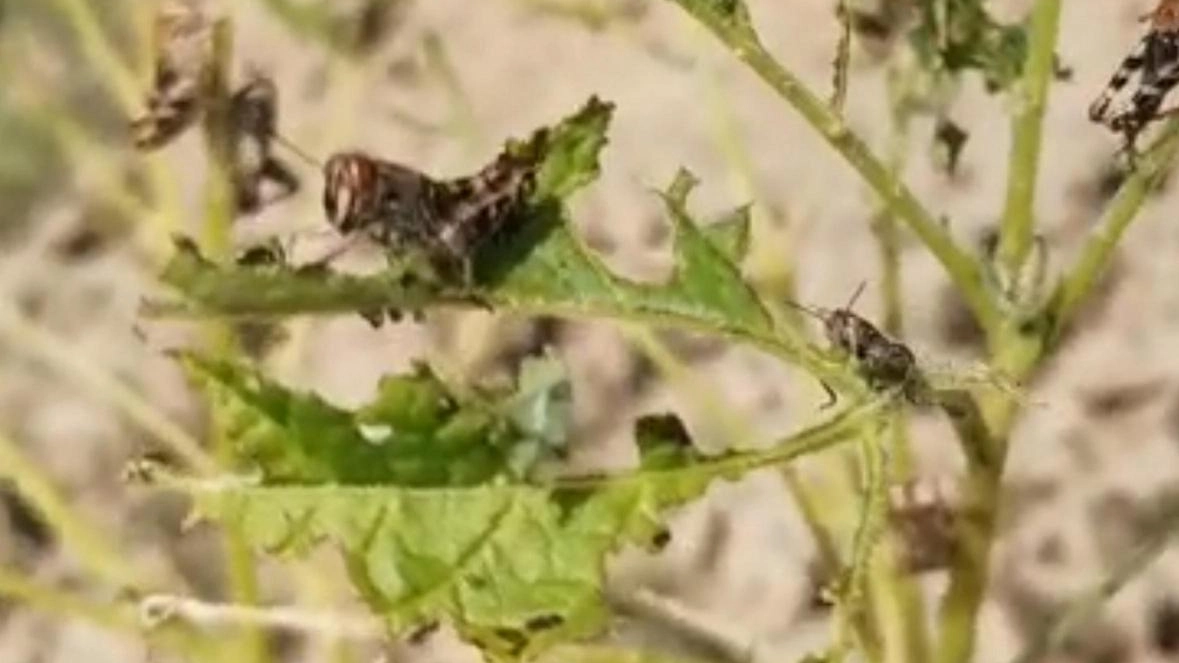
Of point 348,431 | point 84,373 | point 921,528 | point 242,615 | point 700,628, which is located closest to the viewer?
point 348,431

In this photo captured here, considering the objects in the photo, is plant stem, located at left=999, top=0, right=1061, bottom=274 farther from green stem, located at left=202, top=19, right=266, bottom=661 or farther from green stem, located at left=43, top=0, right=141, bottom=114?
green stem, located at left=43, top=0, right=141, bottom=114

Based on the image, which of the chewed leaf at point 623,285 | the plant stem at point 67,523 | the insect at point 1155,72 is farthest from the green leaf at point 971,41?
the plant stem at point 67,523

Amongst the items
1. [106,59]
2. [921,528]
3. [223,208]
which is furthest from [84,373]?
[921,528]

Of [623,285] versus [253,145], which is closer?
[623,285]

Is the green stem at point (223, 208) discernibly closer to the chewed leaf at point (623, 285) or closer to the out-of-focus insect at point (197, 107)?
the out-of-focus insect at point (197, 107)

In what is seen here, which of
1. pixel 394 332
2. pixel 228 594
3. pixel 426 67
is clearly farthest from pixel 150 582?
pixel 426 67

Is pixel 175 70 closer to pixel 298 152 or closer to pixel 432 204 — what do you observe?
pixel 298 152

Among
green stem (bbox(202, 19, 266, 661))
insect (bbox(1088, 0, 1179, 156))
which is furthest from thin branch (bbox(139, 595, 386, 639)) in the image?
insect (bbox(1088, 0, 1179, 156))
